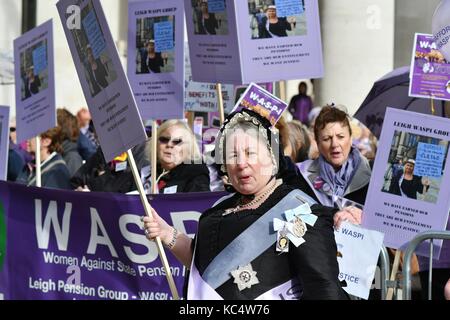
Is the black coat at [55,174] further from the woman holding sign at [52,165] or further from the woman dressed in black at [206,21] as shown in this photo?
the woman dressed in black at [206,21]

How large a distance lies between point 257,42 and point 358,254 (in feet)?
7.45

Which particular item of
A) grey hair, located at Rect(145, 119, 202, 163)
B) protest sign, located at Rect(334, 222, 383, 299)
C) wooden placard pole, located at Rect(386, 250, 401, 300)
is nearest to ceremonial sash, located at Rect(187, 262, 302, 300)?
protest sign, located at Rect(334, 222, 383, 299)

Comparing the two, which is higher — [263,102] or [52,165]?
[263,102]

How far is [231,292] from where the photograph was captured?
497cm

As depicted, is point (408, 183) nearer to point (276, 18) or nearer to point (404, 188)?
point (404, 188)

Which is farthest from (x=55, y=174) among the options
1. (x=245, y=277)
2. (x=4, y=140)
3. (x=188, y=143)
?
(x=245, y=277)

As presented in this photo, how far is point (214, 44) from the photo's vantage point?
8.54 m

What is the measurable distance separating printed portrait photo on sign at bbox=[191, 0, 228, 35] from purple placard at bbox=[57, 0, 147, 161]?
6.36 ft

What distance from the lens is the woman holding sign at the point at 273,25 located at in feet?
27.5

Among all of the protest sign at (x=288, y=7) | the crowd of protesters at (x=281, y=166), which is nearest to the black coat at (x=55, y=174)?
the crowd of protesters at (x=281, y=166)

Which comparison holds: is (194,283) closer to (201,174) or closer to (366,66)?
(201,174)

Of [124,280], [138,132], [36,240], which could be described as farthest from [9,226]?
[138,132]

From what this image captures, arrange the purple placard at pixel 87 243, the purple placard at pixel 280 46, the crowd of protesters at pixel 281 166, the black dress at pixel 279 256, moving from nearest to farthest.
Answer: the black dress at pixel 279 256 < the crowd of protesters at pixel 281 166 < the purple placard at pixel 87 243 < the purple placard at pixel 280 46

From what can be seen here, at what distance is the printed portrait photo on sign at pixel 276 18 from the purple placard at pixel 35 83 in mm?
1919
